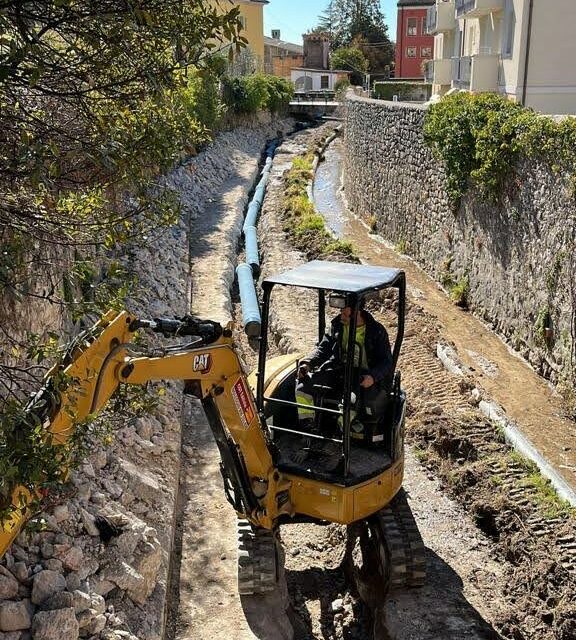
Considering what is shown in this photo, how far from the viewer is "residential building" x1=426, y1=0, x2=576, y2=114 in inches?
877

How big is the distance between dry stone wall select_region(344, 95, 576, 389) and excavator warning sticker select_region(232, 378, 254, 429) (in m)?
6.81

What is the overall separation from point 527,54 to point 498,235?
11.8 meters

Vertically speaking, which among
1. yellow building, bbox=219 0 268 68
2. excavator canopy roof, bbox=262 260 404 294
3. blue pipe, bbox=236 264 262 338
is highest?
yellow building, bbox=219 0 268 68

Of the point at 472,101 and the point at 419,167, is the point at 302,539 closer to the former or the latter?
the point at 472,101

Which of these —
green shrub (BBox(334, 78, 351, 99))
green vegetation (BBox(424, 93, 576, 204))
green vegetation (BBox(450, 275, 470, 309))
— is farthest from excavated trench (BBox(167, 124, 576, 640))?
green shrub (BBox(334, 78, 351, 99))

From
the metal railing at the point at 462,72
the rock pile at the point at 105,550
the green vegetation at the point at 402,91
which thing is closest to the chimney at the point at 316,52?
the green vegetation at the point at 402,91

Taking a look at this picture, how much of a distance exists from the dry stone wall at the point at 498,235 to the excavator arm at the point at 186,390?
21.7 feet

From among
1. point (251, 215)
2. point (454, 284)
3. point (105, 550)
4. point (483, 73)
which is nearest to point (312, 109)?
point (483, 73)

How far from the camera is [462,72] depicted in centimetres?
3022

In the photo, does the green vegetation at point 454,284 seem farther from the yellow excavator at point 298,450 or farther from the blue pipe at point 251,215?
the yellow excavator at point 298,450

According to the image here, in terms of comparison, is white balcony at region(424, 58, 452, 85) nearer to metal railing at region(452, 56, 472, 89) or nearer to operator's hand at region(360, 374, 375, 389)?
metal railing at region(452, 56, 472, 89)

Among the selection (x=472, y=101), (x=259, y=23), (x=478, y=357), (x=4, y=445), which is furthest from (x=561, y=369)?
(x=259, y=23)

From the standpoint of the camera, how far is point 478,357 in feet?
43.9

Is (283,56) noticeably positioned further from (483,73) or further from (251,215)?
(251,215)
